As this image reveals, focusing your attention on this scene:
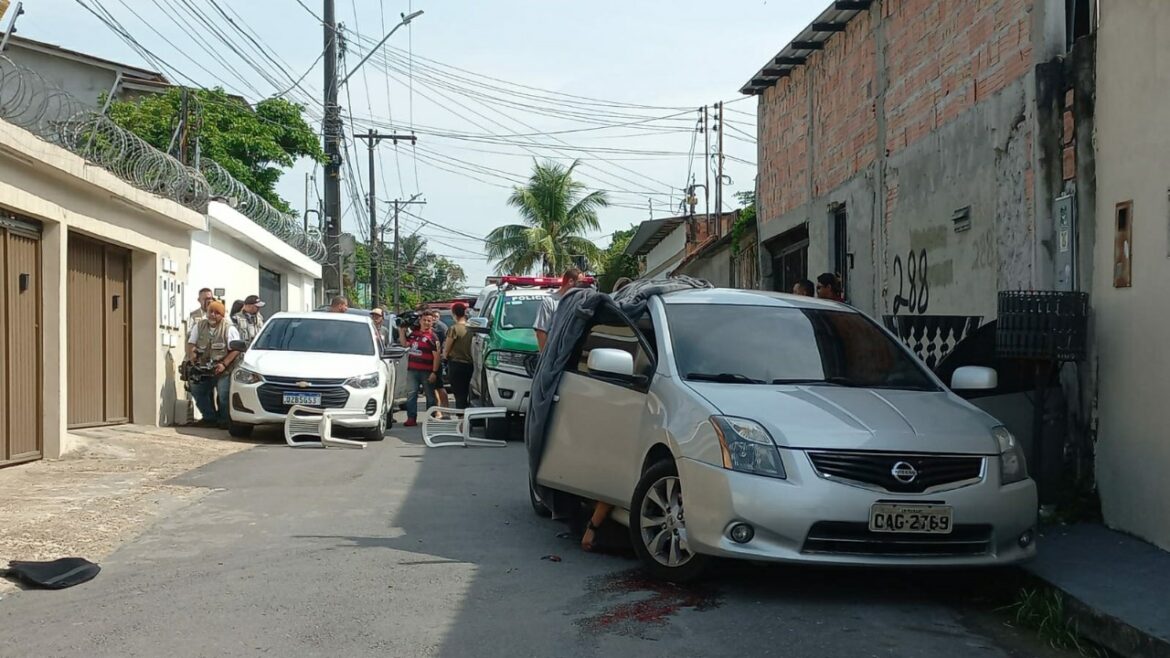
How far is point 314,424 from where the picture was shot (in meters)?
15.5

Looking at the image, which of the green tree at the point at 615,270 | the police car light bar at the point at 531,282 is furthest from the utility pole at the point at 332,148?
the green tree at the point at 615,270

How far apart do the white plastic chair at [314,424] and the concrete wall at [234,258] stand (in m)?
5.31

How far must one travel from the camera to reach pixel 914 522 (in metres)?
6.14

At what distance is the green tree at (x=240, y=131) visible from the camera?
37438 millimetres

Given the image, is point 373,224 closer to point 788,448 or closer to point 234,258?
point 234,258

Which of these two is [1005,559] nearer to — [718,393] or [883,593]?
[883,593]

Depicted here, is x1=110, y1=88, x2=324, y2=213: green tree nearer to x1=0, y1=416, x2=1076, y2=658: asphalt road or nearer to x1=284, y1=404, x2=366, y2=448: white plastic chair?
x1=284, y1=404, x2=366, y2=448: white plastic chair

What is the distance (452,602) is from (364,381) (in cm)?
974

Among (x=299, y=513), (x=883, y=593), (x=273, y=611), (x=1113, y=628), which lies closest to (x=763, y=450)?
(x=883, y=593)

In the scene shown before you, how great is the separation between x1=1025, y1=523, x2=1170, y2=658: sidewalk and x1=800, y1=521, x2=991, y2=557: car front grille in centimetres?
51

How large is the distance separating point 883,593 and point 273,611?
317 centimetres

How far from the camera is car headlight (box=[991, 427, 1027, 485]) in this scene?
21.3ft

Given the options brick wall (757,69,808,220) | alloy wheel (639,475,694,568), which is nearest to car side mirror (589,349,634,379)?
alloy wheel (639,475,694,568)

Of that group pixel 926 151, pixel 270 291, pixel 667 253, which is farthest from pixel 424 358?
pixel 667 253
